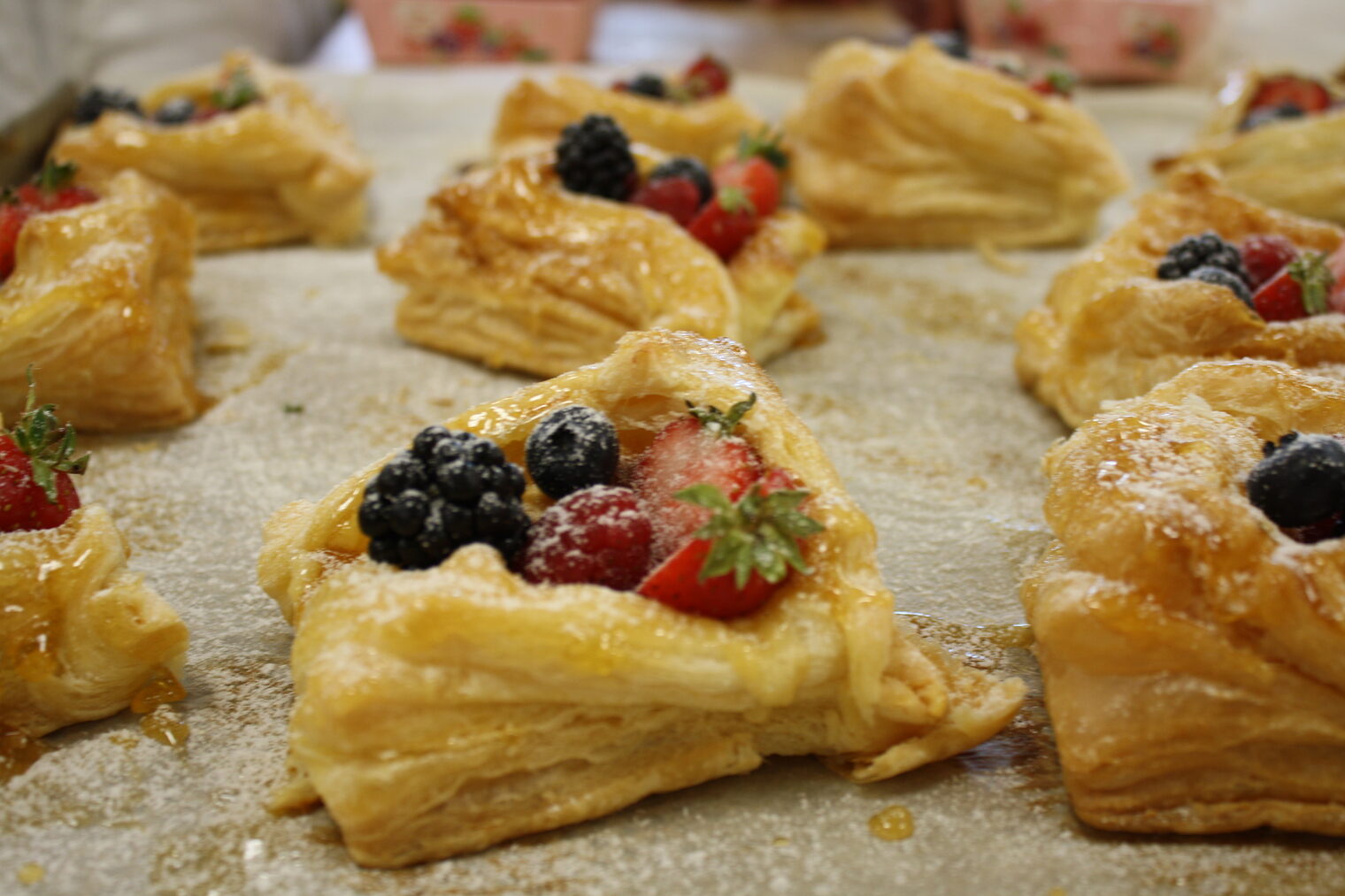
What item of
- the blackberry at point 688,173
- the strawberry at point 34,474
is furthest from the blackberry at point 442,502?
the blackberry at point 688,173

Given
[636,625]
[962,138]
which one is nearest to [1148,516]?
[636,625]

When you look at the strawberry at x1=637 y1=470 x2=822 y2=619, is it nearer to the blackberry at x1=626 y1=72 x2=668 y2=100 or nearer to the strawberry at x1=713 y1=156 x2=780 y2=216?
the strawberry at x1=713 y1=156 x2=780 y2=216

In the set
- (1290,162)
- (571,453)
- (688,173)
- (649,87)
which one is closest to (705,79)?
(649,87)

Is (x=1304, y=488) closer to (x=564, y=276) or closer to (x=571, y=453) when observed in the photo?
(x=571, y=453)

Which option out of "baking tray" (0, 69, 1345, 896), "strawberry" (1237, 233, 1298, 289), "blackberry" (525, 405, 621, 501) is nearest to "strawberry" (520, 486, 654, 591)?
"blackberry" (525, 405, 621, 501)

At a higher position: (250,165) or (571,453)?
(571,453)
